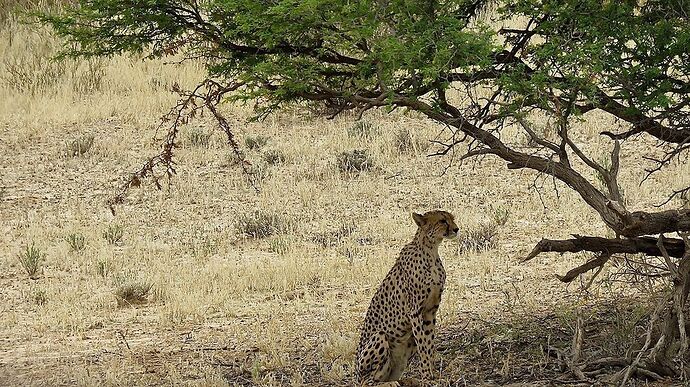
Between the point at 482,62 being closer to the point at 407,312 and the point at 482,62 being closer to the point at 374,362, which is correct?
the point at 407,312

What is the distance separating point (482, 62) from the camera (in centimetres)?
756

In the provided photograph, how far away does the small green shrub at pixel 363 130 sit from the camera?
19188 mm

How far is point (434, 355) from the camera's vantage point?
28.2 feet

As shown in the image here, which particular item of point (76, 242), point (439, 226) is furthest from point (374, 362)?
point (76, 242)

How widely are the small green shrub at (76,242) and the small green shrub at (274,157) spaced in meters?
4.10

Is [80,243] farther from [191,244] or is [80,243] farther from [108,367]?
[108,367]

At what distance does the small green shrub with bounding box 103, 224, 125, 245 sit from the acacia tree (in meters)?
6.52

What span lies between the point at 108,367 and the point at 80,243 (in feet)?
16.9

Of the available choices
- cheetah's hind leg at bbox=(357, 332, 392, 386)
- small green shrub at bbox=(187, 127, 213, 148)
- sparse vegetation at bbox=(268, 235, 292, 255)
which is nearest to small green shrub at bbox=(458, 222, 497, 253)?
sparse vegetation at bbox=(268, 235, 292, 255)

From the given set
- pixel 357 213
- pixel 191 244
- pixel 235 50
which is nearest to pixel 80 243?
pixel 191 244

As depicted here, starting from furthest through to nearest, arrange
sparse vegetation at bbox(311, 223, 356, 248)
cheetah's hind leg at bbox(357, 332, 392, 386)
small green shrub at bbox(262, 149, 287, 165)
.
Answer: small green shrub at bbox(262, 149, 287, 165) < sparse vegetation at bbox(311, 223, 356, 248) < cheetah's hind leg at bbox(357, 332, 392, 386)

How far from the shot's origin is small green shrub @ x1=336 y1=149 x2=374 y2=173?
17.8 m

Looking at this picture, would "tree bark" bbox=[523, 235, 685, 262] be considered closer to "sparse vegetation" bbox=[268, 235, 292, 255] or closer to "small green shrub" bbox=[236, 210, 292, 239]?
"sparse vegetation" bbox=[268, 235, 292, 255]

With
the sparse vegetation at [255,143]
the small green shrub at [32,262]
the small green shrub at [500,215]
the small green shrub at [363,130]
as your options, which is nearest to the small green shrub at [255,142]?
the sparse vegetation at [255,143]
